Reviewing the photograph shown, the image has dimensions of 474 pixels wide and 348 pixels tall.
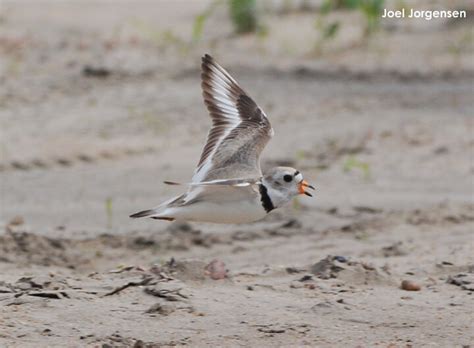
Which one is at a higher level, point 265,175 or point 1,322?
point 265,175

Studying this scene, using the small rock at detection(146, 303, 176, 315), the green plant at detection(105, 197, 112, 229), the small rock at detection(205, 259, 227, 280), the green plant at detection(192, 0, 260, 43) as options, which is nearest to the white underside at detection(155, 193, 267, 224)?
the small rock at detection(205, 259, 227, 280)

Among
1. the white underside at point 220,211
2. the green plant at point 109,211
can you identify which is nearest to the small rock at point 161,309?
the white underside at point 220,211

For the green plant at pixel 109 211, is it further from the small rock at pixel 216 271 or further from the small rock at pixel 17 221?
the small rock at pixel 216 271

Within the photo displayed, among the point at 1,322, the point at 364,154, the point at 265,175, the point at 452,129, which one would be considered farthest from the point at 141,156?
the point at 1,322

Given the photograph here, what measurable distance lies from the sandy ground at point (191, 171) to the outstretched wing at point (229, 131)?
580 mm

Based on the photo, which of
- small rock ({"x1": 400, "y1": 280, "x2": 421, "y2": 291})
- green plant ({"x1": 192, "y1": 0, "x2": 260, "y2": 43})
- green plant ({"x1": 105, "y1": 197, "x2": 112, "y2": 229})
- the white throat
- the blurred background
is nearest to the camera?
small rock ({"x1": 400, "y1": 280, "x2": 421, "y2": 291})

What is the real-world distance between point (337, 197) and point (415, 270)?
2.30 meters

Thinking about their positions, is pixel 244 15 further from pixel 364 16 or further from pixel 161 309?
pixel 161 309

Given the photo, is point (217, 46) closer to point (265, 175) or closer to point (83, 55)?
point (83, 55)

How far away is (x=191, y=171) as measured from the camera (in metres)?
9.38

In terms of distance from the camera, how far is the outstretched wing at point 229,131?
6559 mm

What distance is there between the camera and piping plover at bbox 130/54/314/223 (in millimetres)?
6125

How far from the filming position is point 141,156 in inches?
390

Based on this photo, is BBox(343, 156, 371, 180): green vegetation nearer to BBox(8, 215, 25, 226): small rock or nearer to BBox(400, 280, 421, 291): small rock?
BBox(8, 215, 25, 226): small rock
